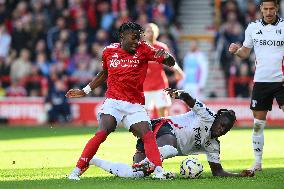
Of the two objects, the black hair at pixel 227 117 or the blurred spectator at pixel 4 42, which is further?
the blurred spectator at pixel 4 42

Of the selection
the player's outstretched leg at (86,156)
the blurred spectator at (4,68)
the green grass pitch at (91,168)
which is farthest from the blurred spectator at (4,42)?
the player's outstretched leg at (86,156)

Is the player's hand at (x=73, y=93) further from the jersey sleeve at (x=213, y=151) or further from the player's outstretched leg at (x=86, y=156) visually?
the jersey sleeve at (x=213, y=151)

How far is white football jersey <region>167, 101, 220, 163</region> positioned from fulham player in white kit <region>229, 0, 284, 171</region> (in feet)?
3.01

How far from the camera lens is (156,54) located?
39.2 feet

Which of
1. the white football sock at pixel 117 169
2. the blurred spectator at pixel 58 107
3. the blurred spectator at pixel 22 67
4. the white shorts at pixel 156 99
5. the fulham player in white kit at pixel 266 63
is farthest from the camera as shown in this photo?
the blurred spectator at pixel 22 67

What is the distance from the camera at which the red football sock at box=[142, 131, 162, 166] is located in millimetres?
11523

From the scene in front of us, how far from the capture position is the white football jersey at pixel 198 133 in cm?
1223

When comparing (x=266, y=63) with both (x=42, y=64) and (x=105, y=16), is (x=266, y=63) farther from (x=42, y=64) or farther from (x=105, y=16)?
(x=105, y=16)

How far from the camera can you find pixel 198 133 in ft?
40.3

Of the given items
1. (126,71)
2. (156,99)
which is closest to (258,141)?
(126,71)

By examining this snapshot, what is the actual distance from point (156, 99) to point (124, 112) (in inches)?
275

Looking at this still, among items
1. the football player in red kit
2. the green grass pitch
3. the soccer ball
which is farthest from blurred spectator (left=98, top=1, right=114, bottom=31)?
the soccer ball

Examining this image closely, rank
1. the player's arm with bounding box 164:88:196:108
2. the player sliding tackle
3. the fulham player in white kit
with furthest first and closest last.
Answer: the fulham player in white kit, the player sliding tackle, the player's arm with bounding box 164:88:196:108

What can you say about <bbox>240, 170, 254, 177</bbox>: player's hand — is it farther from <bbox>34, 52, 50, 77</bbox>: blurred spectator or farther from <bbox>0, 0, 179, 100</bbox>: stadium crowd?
<bbox>34, 52, 50, 77</bbox>: blurred spectator
